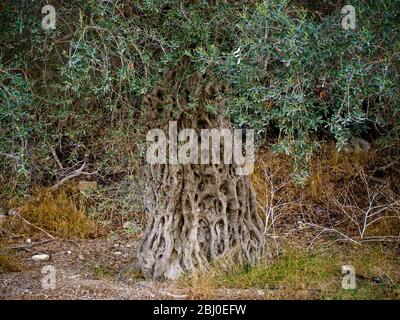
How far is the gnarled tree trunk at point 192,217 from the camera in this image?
17.8ft

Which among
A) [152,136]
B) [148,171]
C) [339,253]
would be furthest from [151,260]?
[339,253]

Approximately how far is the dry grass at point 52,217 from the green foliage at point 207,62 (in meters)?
1.89

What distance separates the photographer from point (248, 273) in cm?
552

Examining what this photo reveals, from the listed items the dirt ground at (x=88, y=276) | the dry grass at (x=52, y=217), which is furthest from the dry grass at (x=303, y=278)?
the dry grass at (x=52, y=217)

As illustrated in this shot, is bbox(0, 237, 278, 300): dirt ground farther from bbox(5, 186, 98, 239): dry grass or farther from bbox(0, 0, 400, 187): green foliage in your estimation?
bbox(0, 0, 400, 187): green foliage

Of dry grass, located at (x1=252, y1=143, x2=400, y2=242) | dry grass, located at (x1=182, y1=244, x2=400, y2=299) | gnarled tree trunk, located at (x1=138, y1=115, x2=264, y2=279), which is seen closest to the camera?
dry grass, located at (x1=182, y1=244, x2=400, y2=299)

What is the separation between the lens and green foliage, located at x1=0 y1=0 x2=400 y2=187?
4160 millimetres

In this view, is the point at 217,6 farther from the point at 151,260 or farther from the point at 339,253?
the point at 339,253

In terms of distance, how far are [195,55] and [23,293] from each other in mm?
2368
